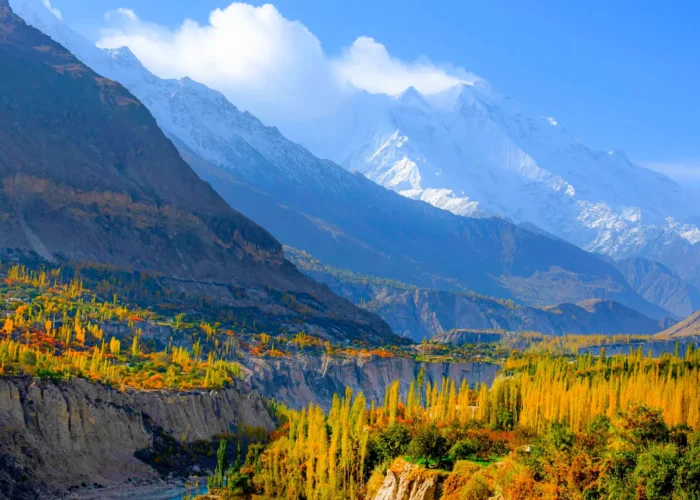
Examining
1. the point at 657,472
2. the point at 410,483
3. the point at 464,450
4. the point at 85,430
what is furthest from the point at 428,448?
the point at 85,430

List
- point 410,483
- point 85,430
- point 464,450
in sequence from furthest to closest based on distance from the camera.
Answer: point 85,430 → point 464,450 → point 410,483

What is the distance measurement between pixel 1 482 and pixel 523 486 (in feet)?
185

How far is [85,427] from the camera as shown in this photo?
5032 inches

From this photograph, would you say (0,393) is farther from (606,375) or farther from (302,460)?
(606,375)

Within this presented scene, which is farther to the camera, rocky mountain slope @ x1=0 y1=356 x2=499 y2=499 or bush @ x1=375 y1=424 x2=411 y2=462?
rocky mountain slope @ x1=0 y1=356 x2=499 y2=499

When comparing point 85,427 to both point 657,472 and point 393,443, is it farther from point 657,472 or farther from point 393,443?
point 657,472

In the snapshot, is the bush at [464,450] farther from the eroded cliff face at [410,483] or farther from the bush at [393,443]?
the bush at [393,443]

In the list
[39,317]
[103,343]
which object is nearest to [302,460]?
[103,343]

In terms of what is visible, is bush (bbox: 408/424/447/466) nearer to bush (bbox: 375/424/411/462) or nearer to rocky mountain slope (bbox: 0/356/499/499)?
bush (bbox: 375/424/411/462)

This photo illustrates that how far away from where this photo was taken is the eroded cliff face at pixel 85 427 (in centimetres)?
11744

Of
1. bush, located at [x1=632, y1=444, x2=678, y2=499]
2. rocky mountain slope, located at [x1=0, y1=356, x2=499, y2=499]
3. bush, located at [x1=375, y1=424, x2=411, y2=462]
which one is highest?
bush, located at [x1=632, y1=444, x2=678, y2=499]

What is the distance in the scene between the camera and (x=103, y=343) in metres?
177

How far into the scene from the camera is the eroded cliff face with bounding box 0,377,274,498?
117 metres

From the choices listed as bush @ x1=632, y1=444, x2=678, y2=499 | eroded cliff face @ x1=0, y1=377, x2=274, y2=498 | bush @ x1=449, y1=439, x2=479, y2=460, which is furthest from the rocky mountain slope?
bush @ x1=632, y1=444, x2=678, y2=499
